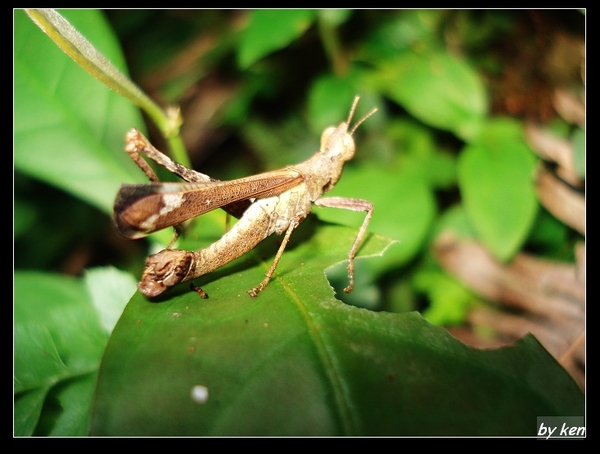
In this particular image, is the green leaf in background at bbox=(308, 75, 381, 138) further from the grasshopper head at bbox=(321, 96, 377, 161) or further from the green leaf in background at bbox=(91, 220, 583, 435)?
the green leaf in background at bbox=(91, 220, 583, 435)

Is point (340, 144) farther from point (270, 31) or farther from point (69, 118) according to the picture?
point (69, 118)

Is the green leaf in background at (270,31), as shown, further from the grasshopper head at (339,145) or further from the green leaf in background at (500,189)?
the green leaf in background at (500,189)

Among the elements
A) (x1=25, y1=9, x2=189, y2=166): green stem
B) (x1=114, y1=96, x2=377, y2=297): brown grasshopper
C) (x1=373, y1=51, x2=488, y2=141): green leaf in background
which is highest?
(x1=25, y1=9, x2=189, y2=166): green stem

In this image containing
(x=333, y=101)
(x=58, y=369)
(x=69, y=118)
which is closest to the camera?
(x=58, y=369)

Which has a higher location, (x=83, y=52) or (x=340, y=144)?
(x=83, y=52)

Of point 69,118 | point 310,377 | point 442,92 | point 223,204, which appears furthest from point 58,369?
point 442,92

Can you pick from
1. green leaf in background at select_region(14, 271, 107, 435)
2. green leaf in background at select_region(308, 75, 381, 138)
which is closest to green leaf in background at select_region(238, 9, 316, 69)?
green leaf in background at select_region(308, 75, 381, 138)

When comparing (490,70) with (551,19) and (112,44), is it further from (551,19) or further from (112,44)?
(112,44)
